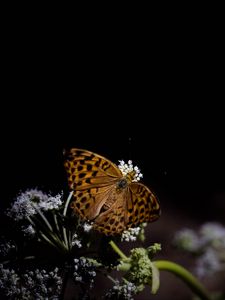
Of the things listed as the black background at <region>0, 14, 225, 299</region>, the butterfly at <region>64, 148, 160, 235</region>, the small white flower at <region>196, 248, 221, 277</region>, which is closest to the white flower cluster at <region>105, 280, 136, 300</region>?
the butterfly at <region>64, 148, 160, 235</region>

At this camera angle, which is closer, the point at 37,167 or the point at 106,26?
the point at 37,167

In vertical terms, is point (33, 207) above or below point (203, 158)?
below

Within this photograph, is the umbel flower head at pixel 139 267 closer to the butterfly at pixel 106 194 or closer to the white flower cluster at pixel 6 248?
the butterfly at pixel 106 194

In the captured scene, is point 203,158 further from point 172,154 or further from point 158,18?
point 158,18

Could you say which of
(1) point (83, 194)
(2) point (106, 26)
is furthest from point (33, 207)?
(2) point (106, 26)

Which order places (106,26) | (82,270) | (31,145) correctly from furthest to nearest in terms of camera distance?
(106,26) < (31,145) < (82,270)

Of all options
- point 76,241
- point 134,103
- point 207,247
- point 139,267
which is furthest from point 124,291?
point 134,103

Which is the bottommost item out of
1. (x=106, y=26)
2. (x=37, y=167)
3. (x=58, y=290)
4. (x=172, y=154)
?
(x=58, y=290)

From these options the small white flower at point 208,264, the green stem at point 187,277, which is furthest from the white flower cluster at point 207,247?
the green stem at point 187,277
